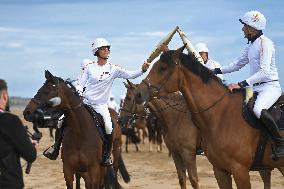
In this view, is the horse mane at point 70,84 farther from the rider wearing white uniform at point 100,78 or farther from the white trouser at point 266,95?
the white trouser at point 266,95

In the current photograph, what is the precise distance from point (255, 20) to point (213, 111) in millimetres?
1548

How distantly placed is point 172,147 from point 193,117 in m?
3.69

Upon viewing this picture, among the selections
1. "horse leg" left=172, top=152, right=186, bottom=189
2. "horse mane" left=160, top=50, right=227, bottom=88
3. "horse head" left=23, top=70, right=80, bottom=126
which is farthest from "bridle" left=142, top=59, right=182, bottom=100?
"horse leg" left=172, top=152, right=186, bottom=189

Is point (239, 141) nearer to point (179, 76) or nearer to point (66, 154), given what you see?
point (179, 76)

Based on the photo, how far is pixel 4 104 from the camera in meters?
6.28

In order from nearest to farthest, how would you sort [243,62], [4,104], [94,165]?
[4,104], [243,62], [94,165]

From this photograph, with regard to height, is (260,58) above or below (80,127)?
above

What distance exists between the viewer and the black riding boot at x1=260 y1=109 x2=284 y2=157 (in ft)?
28.7

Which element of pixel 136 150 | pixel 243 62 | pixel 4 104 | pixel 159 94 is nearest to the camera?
pixel 4 104

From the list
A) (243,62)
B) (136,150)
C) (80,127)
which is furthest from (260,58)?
(136,150)

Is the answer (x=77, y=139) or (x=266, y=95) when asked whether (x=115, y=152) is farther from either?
(x=266, y=95)

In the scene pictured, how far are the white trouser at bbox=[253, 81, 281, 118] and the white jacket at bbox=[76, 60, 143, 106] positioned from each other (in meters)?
2.63

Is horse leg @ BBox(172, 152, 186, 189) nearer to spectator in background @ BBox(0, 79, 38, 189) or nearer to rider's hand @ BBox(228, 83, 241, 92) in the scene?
rider's hand @ BBox(228, 83, 241, 92)

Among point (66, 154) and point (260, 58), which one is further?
point (66, 154)
